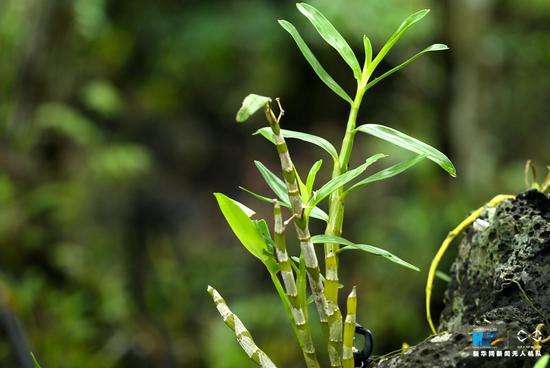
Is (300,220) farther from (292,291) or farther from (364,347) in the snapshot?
(364,347)

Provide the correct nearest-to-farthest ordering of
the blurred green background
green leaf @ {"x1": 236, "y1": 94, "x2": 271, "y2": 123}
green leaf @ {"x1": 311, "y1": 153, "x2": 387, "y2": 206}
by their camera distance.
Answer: green leaf @ {"x1": 236, "y1": 94, "x2": 271, "y2": 123}
green leaf @ {"x1": 311, "y1": 153, "x2": 387, "y2": 206}
the blurred green background

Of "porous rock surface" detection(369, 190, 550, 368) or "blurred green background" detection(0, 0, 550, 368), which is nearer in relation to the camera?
"porous rock surface" detection(369, 190, 550, 368)

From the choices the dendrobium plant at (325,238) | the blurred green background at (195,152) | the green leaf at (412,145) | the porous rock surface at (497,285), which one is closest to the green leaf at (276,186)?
the dendrobium plant at (325,238)

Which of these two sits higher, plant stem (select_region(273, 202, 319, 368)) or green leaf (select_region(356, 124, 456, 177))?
green leaf (select_region(356, 124, 456, 177))

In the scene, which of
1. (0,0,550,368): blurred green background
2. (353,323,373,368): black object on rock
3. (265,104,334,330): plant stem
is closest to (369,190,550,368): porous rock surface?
(353,323,373,368): black object on rock

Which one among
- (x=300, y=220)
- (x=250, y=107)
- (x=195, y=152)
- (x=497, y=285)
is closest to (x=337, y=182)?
(x=300, y=220)

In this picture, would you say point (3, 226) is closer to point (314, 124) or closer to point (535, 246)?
point (535, 246)

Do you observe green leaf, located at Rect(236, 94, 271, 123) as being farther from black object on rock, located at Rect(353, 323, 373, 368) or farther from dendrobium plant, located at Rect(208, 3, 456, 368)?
black object on rock, located at Rect(353, 323, 373, 368)
